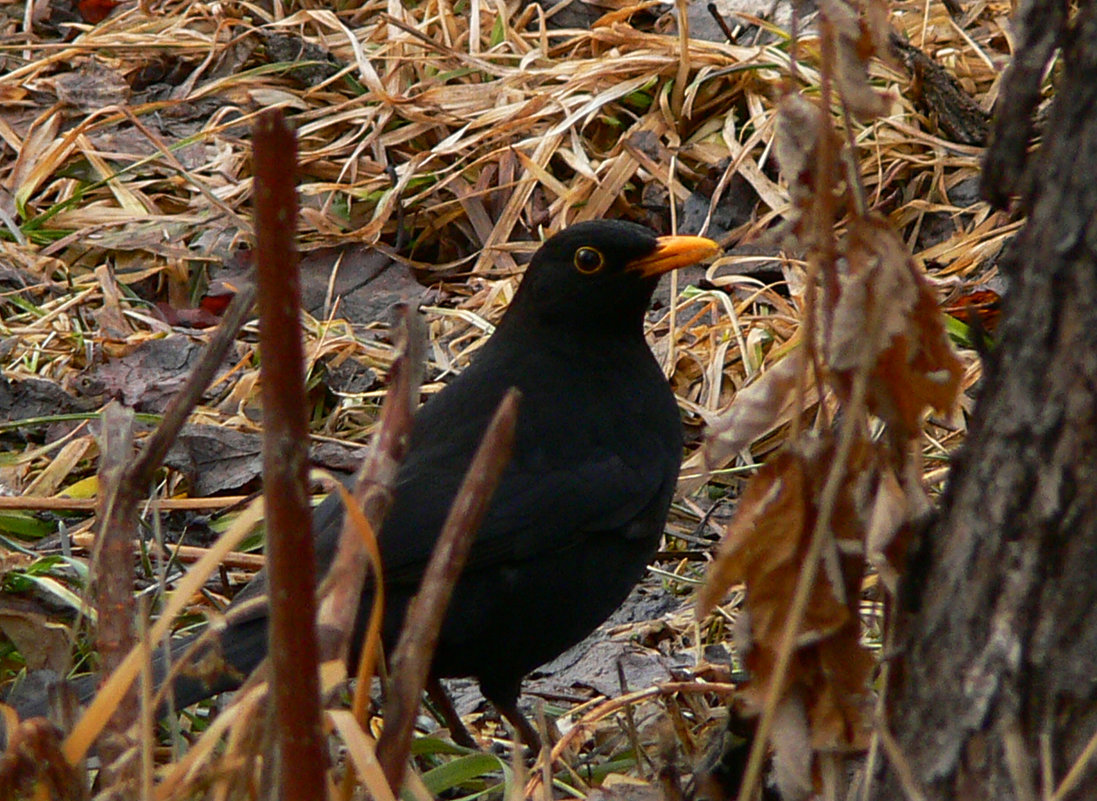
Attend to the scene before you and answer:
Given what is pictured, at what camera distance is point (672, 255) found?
3652 millimetres

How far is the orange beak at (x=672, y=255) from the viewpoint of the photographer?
3643mm

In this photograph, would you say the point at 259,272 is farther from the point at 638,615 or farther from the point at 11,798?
the point at 638,615

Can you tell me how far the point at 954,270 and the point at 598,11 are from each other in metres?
1.88

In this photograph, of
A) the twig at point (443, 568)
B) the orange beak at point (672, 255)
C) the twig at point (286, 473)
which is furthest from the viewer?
the orange beak at point (672, 255)

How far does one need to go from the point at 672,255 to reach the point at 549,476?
0.60m

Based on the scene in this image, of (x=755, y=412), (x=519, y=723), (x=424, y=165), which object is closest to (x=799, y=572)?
(x=755, y=412)

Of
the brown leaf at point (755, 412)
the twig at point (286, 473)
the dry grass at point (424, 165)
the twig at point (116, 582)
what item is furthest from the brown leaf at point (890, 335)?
the dry grass at point (424, 165)

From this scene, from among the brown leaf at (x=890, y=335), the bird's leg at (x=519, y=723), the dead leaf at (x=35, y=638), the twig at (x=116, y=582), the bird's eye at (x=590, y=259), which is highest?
the brown leaf at (x=890, y=335)

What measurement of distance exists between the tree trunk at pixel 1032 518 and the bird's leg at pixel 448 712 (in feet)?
5.81

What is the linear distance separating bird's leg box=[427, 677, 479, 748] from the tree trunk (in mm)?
1771

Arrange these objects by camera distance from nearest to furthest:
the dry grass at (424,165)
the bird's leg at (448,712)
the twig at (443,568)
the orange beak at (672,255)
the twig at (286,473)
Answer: the twig at (286,473)
the twig at (443,568)
the bird's leg at (448,712)
the orange beak at (672,255)
the dry grass at (424,165)

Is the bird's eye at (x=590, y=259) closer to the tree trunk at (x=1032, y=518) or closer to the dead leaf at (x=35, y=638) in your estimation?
the dead leaf at (x=35, y=638)

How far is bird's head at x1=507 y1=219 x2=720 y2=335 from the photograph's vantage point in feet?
12.1

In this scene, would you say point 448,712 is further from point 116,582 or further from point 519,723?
point 116,582
